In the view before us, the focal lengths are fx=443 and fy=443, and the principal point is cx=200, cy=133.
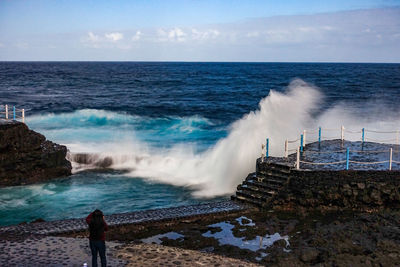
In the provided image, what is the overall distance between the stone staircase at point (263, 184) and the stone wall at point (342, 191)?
0.33 meters

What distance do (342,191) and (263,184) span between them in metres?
2.70

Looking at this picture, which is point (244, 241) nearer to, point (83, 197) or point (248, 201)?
point (248, 201)

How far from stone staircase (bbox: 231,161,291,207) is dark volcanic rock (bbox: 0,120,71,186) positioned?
1004 cm

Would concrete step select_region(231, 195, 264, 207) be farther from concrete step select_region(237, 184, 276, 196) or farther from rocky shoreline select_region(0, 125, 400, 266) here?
concrete step select_region(237, 184, 276, 196)

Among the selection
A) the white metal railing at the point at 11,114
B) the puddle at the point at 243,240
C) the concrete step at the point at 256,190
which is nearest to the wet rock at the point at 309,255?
the puddle at the point at 243,240

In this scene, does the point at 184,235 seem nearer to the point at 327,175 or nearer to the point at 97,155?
the point at 327,175

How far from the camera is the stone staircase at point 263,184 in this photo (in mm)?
15250

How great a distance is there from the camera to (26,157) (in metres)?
20.9

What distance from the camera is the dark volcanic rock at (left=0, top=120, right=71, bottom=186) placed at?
66.9ft

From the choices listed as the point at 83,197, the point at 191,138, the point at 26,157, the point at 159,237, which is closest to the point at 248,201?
the point at 159,237

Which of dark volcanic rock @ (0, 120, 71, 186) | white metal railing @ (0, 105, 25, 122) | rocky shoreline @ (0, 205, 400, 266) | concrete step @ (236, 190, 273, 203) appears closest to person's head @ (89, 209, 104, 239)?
rocky shoreline @ (0, 205, 400, 266)

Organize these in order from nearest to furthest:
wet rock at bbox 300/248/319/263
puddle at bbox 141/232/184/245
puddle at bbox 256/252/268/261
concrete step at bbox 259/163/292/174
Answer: wet rock at bbox 300/248/319/263, puddle at bbox 256/252/268/261, puddle at bbox 141/232/184/245, concrete step at bbox 259/163/292/174

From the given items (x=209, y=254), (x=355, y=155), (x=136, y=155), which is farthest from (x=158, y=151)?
(x=209, y=254)

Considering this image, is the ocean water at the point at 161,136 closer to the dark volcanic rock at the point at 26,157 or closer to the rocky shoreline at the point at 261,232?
the dark volcanic rock at the point at 26,157
